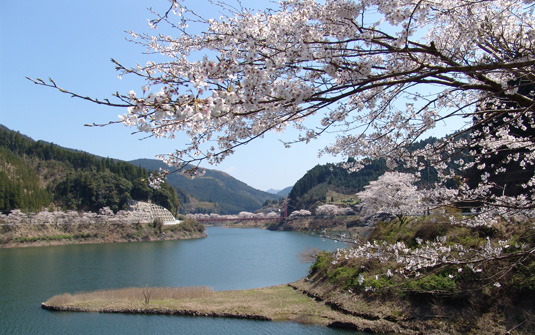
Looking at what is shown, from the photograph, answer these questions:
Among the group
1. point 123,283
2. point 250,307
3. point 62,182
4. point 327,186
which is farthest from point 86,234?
point 327,186

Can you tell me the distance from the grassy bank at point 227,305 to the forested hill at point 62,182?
40178mm

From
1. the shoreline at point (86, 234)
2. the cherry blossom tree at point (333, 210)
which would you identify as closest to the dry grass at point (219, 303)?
the shoreline at point (86, 234)

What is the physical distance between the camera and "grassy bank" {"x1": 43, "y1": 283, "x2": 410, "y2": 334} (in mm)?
12576

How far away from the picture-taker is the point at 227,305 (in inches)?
592

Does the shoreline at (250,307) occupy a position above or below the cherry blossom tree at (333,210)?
below

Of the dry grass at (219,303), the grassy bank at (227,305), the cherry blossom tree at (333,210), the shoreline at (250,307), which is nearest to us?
the shoreline at (250,307)

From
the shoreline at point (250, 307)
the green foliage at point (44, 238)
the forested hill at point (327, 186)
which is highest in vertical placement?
the forested hill at point (327, 186)

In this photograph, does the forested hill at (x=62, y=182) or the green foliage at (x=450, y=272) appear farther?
the forested hill at (x=62, y=182)

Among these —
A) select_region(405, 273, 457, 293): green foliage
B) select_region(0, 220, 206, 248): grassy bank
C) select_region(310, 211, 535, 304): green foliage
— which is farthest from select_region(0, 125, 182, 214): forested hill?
Result: select_region(405, 273, 457, 293): green foliage

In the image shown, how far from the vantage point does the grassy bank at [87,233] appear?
163 feet

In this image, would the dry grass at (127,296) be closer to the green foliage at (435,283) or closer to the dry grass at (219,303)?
the dry grass at (219,303)

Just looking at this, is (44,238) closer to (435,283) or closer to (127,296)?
(127,296)

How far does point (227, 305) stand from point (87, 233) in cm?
5224

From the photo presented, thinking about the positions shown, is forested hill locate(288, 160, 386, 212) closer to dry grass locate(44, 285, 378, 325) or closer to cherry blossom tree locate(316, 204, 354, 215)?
cherry blossom tree locate(316, 204, 354, 215)
